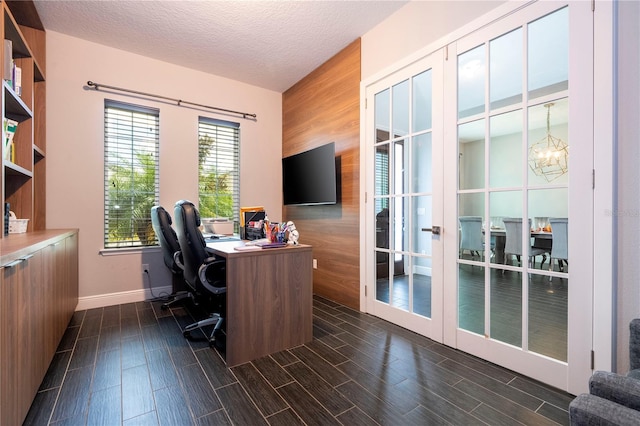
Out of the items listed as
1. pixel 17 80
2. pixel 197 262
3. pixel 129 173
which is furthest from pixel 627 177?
pixel 129 173

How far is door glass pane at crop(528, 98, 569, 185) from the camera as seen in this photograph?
169 centimetres

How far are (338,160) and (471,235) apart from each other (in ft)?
5.56

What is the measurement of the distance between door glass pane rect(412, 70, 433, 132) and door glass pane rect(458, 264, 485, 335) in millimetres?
1206

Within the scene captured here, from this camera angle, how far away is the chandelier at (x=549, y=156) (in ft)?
5.58

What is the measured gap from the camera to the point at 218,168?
13.2ft

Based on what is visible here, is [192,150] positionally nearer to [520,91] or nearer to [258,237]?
[258,237]

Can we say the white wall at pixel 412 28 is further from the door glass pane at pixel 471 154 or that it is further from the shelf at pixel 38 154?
the shelf at pixel 38 154

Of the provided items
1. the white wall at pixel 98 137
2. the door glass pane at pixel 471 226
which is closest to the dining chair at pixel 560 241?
the door glass pane at pixel 471 226

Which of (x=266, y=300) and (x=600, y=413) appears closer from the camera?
(x=600, y=413)

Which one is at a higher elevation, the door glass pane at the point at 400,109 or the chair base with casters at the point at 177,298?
the door glass pane at the point at 400,109

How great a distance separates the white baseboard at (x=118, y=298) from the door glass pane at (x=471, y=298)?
10.6 ft

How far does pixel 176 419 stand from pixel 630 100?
2.80m

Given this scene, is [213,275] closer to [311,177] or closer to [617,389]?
[311,177]

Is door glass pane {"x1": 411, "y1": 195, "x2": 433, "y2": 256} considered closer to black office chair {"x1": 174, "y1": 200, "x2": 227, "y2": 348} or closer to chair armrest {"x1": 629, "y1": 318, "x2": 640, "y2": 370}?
chair armrest {"x1": 629, "y1": 318, "x2": 640, "y2": 370}
